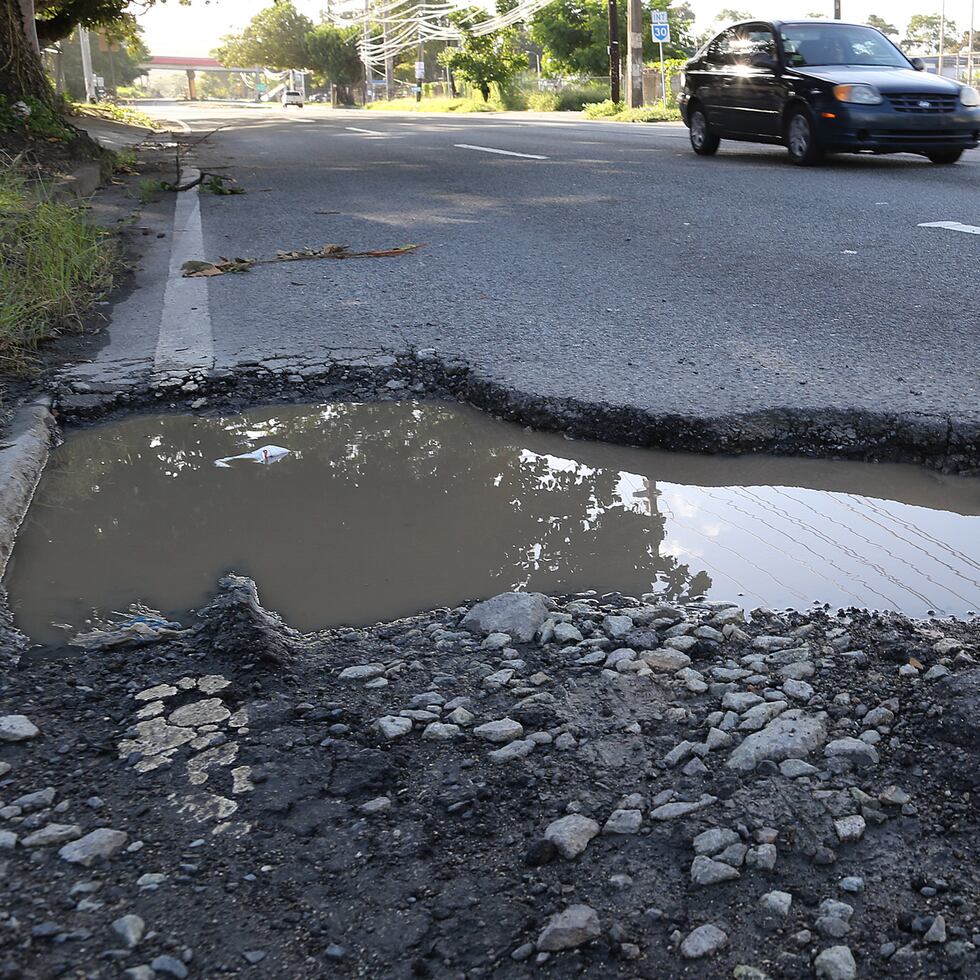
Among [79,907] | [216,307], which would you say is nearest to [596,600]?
[79,907]

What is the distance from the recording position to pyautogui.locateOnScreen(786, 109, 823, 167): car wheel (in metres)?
10.9

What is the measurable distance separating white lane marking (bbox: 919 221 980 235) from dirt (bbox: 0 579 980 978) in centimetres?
520

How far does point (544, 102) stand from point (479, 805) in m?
43.6

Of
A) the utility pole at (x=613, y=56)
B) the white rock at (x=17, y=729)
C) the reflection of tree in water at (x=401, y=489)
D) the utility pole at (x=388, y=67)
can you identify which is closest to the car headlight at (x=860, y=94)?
the reflection of tree in water at (x=401, y=489)

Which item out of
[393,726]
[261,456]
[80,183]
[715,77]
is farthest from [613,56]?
[393,726]

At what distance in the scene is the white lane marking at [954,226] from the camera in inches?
269

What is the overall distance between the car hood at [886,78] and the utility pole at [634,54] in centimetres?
1691

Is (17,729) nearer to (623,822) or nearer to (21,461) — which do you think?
(623,822)

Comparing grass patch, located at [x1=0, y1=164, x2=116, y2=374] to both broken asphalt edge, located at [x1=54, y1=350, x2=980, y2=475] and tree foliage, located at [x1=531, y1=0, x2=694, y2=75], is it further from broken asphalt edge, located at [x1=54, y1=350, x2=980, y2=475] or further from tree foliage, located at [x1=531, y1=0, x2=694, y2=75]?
tree foliage, located at [x1=531, y1=0, x2=694, y2=75]

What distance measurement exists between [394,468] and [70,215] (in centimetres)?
353

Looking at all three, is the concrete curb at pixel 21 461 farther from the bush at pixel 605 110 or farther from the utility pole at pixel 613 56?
the utility pole at pixel 613 56

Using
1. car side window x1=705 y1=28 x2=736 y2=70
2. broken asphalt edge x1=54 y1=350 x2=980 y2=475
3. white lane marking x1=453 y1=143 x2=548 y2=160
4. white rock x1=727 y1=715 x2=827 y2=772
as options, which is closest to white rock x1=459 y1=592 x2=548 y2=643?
white rock x1=727 y1=715 x2=827 y2=772

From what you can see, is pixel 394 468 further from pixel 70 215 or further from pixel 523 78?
pixel 523 78

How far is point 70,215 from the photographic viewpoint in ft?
20.1
